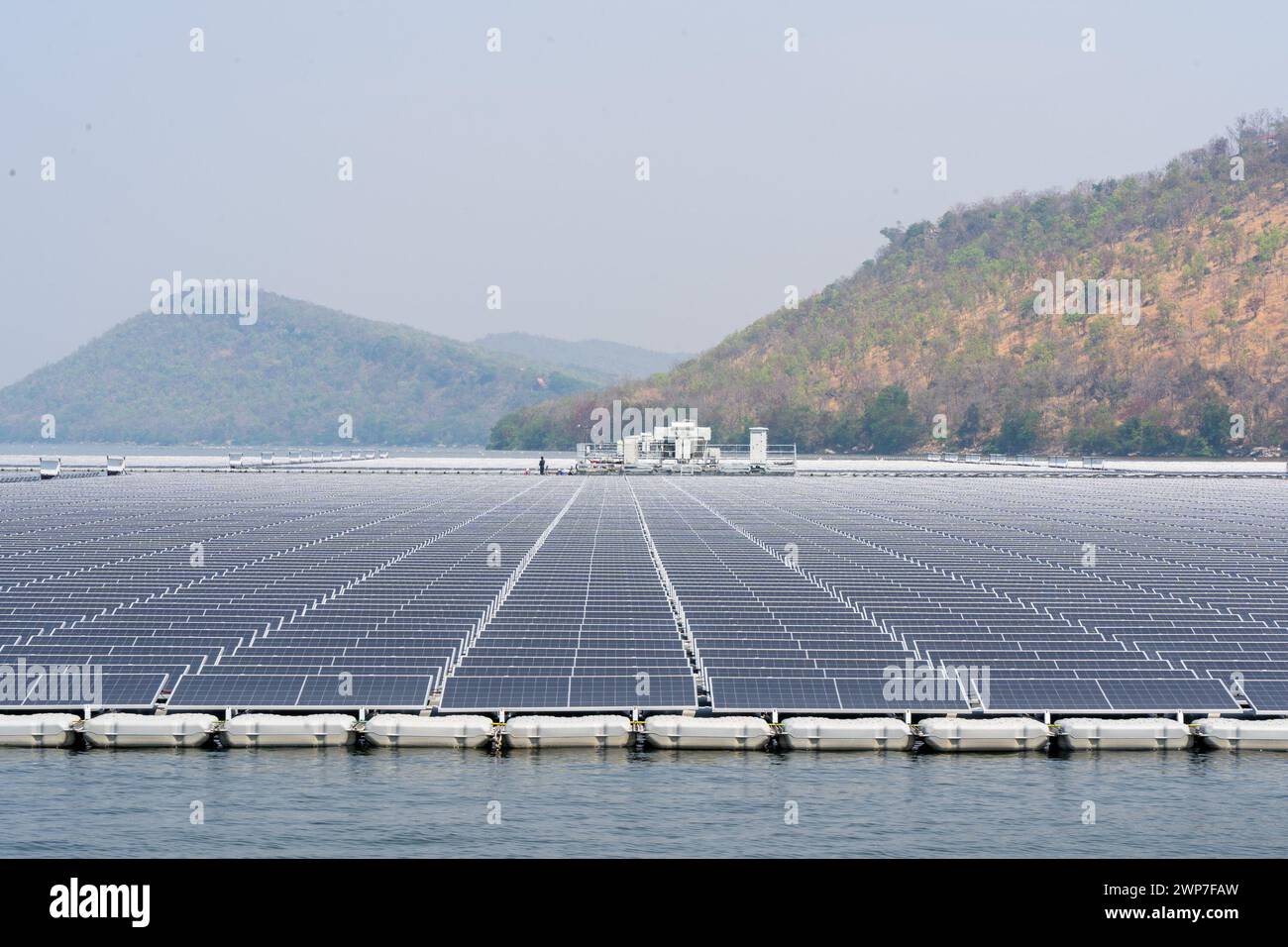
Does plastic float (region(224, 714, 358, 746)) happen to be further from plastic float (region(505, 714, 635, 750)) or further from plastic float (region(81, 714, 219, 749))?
plastic float (region(505, 714, 635, 750))

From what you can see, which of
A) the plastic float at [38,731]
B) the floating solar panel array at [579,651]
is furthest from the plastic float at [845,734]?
the plastic float at [38,731]

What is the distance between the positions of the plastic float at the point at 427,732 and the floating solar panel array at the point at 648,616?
67 cm

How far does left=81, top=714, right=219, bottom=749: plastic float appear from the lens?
30.0 meters

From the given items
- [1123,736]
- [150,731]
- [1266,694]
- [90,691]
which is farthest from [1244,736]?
[90,691]

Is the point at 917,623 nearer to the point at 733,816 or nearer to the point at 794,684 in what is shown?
the point at 794,684

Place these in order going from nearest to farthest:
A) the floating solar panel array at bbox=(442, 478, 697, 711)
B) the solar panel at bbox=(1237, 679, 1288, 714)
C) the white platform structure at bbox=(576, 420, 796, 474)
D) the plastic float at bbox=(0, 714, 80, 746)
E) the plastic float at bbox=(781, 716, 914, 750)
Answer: the plastic float at bbox=(781, 716, 914, 750)
the plastic float at bbox=(0, 714, 80, 746)
the floating solar panel array at bbox=(442, 478, 697, 711)
the solar panel at bbox=(1237, 679, 1288, 714)
the white platform structure at bbox=(576, 420, 796, 474)

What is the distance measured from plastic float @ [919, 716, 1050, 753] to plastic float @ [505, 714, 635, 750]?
6.26m

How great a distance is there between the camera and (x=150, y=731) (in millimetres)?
30000

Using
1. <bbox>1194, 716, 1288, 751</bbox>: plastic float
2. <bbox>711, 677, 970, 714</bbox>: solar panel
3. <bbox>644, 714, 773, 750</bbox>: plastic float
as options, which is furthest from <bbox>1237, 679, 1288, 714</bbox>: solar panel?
<bbox>644, 714, 773, 750</bbox>: plastic float

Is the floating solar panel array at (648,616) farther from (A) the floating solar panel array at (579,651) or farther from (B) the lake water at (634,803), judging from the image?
(B) the lake water at (634,803)

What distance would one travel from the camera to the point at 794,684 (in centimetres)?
3119

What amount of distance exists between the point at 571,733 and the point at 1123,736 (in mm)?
11304

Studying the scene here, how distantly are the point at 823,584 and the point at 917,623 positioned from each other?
352 inches

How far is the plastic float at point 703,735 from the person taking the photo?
29828mm
